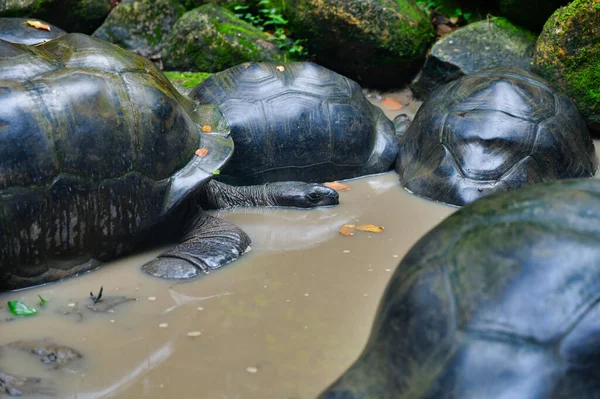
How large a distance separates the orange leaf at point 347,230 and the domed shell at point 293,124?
0.97 m

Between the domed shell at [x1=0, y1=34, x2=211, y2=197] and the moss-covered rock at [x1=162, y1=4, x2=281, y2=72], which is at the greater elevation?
the domed shell at [x1=0, y1=34, x2=211, y2=197]

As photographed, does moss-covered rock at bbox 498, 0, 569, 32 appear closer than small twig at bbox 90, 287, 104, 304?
No

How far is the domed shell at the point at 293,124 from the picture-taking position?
5.21 metres

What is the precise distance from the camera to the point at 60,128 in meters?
3.70

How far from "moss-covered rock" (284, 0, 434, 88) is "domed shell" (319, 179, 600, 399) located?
5463mm

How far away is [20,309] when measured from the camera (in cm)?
345

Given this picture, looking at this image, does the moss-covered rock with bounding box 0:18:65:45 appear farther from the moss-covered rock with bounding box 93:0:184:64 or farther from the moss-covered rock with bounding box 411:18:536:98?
the moss-covered rock with bounding box 411:18:536:98

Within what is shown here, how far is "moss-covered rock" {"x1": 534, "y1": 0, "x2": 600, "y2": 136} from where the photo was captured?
5.86 m

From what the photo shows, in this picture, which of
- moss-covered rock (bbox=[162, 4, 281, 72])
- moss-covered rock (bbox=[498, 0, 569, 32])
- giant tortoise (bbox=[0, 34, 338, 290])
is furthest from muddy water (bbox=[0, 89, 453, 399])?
moss-covered rock (bbox=[498, 0, 569, 32])

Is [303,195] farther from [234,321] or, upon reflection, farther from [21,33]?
[21,33]

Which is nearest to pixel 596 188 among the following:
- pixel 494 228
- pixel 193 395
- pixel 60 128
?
pixel 494 228

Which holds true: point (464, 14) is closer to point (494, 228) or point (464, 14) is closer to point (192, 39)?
point (192, 39)

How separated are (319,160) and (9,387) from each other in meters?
3.22

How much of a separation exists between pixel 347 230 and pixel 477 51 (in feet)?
10.6
